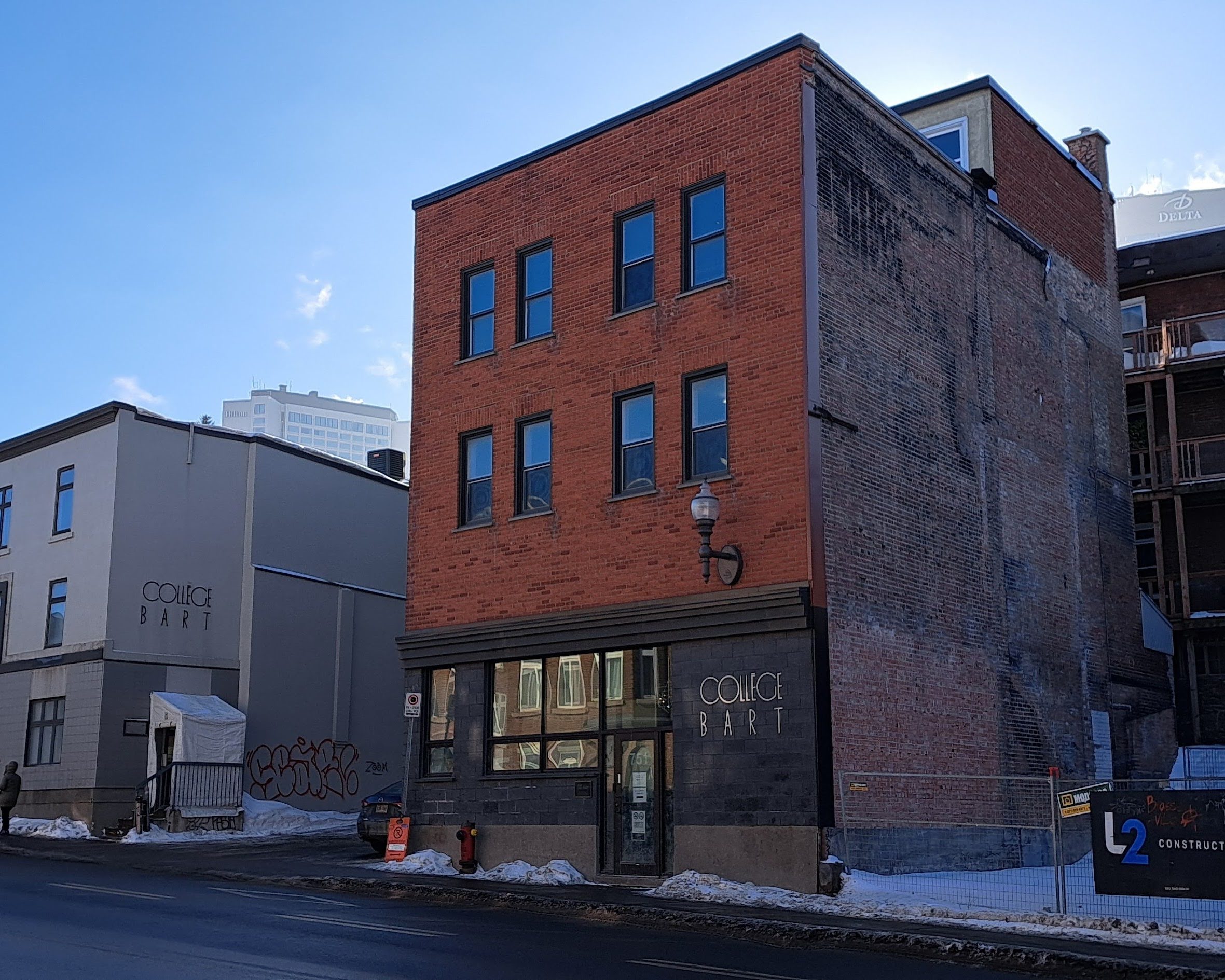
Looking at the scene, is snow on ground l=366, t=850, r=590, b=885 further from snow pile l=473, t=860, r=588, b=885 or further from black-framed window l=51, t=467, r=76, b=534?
black-framed window l=51, t=467, r=76, b=534

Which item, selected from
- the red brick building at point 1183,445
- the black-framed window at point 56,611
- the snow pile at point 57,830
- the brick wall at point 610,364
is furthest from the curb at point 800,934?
the red brick building at point 1183,445

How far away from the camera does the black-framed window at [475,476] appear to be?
23047 millimetres

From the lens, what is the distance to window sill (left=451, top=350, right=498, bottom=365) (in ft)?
76.4

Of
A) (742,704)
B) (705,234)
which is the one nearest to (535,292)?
(705,234)

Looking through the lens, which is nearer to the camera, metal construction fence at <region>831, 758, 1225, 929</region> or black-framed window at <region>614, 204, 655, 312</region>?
metal construction fence at <region>831, 758, 1225, 929</region>

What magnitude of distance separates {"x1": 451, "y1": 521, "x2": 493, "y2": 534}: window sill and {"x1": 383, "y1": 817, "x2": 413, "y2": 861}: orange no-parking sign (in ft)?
15.5

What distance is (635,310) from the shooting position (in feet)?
69.7

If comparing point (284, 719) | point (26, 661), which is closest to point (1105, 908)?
point (284, 719)

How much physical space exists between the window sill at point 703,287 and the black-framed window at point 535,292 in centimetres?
273

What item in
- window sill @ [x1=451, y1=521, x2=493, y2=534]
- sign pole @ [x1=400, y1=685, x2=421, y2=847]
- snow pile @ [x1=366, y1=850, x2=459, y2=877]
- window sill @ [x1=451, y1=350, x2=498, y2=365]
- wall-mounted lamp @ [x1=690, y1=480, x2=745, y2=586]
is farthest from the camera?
window sill @ [x1=451, y1=350, x2=498, y2=365]

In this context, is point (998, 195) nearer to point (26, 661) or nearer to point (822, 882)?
point (822, 882)

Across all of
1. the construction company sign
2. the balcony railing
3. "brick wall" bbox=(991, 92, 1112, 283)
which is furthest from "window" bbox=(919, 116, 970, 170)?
the construction company sign

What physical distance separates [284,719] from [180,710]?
10.9 ft

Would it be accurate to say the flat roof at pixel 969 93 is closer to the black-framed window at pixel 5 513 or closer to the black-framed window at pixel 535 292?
the black-framed window at pixel 535 292
